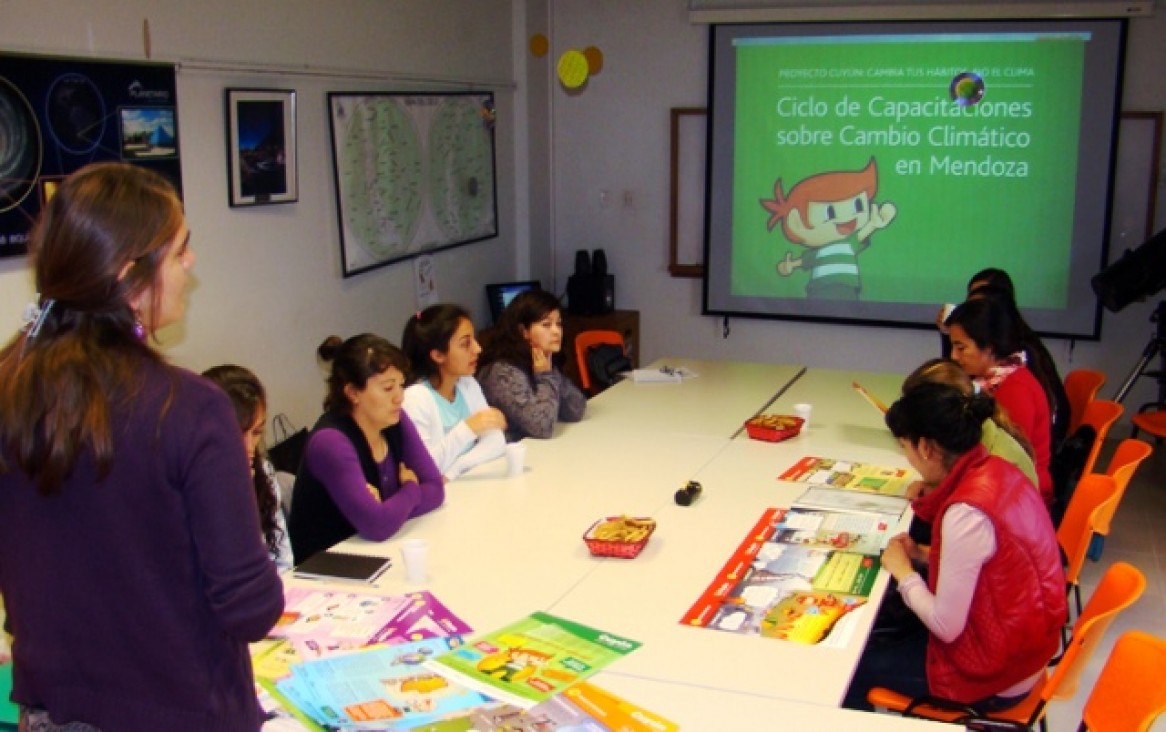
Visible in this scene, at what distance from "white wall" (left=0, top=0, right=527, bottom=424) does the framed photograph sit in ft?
0.15

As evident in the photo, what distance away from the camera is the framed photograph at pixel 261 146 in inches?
173

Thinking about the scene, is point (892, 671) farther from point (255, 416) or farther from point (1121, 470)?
point (255, 416)

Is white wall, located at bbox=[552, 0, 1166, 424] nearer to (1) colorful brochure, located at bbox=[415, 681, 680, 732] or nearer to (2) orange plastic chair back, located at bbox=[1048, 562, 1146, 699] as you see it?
(2) orange plastic chair back, located at bbox=[1048, 562, 1146, 699]

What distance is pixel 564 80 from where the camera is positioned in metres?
6.94

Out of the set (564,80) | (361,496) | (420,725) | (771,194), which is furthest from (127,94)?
(771,194)

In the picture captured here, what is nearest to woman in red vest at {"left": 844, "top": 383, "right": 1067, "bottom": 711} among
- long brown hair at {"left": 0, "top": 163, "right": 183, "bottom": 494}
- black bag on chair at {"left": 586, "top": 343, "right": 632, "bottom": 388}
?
long brown hair at {"left": 0, "top": 163, "right": 183, "bottom": 494}

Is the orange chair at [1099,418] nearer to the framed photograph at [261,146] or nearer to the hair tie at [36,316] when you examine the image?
the framed photograph at [261,146]

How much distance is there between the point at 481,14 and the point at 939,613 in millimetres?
4952

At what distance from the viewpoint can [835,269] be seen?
6.86m

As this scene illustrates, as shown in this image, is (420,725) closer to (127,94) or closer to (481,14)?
(127,94)

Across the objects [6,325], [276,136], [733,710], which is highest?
[276,136]

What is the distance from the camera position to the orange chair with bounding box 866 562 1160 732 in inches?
94.6

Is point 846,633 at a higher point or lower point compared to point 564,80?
lower

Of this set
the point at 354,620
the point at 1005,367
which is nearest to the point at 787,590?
the point at 354,620
